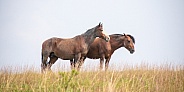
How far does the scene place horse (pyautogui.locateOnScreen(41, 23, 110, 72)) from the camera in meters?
12.9

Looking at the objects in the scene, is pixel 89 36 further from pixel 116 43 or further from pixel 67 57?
pixel 116 43

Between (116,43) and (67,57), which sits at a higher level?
(116,43)

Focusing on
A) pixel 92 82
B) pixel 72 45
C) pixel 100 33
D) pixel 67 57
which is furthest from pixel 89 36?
pixel 92 82

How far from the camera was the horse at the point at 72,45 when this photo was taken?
1290 centimetres

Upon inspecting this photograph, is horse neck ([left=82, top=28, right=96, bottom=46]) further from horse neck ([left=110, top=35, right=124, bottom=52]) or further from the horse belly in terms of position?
horse neck ([left=110, top=35, right=124, bottom=52])

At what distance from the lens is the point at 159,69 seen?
1008 cm

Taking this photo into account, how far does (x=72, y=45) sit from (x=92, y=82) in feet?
19.5

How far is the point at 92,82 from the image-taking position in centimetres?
733

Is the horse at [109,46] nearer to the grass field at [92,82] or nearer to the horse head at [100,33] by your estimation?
the horse head at [100,33]

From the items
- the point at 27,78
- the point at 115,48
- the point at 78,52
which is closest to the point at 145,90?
the point at 27,78

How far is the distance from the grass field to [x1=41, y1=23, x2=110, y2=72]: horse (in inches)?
111

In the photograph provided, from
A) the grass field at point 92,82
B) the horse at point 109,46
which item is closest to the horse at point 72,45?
the horse at point 109,46

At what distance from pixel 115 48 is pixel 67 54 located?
2.64m

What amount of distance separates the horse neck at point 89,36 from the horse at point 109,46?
3.00 feet
